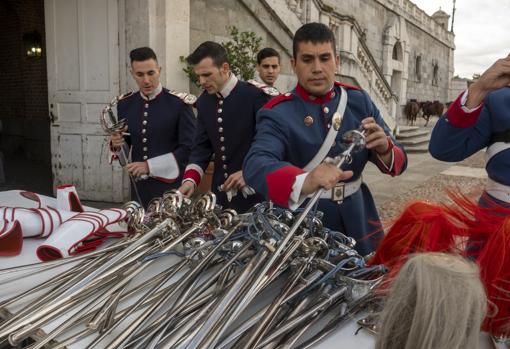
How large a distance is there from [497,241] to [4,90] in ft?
38.2

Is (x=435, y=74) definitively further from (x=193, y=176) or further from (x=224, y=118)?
(x=193, y=176)

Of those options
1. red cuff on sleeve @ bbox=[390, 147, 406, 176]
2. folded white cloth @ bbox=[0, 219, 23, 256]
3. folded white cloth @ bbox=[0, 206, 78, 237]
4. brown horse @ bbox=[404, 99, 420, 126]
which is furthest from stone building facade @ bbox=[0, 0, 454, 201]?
brown horse @ bbox=[404, 99, 420, 126]

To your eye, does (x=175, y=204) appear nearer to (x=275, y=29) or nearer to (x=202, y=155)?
(x=202, y=155)

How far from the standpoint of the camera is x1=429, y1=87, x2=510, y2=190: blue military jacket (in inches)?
54.9

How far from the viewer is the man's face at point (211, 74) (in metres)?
2.45

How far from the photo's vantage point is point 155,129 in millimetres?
2910

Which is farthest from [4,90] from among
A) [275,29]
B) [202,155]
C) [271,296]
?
[271,296]

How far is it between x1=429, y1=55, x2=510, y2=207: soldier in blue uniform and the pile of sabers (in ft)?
1.35

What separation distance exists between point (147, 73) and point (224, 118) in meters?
0.68

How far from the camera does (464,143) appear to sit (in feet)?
4.88

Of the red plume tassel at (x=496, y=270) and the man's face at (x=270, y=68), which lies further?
the man's face at (x=270, y=68)

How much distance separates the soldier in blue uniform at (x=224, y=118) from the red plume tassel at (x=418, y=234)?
4.12 ft

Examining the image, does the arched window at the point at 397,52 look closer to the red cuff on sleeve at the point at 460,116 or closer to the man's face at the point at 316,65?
the man's face at the point at 316,65

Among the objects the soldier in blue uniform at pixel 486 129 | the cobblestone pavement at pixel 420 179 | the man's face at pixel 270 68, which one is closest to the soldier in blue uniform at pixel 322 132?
the soldier in blue uniform at pixel 486 129
